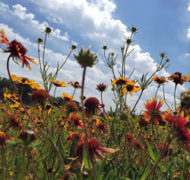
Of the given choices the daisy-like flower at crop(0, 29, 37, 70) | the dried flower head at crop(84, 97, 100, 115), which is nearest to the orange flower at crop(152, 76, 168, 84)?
the dried flower head at crop(84, 97, 100, 115)

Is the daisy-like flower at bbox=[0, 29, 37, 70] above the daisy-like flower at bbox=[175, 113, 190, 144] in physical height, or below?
above

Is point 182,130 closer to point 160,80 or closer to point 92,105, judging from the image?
point 92,105

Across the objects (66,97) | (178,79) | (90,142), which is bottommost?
(90,142)

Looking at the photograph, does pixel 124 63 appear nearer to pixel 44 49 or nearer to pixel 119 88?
pixel 119 88

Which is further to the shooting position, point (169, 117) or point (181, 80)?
point (181, 80)

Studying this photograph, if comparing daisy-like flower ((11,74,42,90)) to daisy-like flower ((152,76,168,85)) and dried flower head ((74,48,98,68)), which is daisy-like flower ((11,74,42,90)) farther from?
daisy-like flower ((152,76,168,85))

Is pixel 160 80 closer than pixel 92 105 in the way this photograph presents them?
No

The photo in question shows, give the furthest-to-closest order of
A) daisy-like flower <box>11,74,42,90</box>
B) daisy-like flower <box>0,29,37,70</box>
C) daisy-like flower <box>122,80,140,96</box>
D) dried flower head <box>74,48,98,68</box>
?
1. daisy-like flower <box>122,80,140,96</box>
2. daisy-like flower <box>11,74,42,90</box>
3. daisy-like flower <box>0,29,37,70</box>
4. dried flower head <box>74,48,98,68</box>

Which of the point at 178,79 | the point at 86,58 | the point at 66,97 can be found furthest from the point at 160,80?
the point at 86,58

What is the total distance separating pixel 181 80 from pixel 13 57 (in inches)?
78.5

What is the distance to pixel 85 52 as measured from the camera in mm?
529

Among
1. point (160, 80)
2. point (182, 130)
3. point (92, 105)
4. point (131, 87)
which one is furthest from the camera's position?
point (160, 80)

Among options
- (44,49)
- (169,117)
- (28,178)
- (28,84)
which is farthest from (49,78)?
(169,117)

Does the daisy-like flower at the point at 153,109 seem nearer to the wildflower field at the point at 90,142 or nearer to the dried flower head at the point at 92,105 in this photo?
the wildflower field at the point at 90,142
